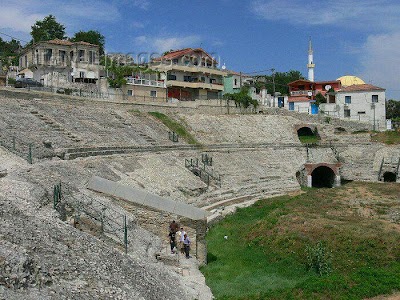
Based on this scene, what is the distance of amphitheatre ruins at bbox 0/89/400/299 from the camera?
13320 mm

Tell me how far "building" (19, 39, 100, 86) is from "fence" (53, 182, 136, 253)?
4074 cm

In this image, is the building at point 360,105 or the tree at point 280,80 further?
the tree at point 280,80

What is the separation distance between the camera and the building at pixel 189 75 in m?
64.2

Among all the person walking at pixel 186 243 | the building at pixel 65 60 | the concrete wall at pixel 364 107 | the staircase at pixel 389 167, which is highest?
the building at pixel 65 60

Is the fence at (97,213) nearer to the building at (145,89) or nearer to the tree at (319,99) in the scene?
the building at (145,89)

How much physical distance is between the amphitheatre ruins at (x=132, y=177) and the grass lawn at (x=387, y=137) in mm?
1122

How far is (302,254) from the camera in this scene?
2038 centimetres

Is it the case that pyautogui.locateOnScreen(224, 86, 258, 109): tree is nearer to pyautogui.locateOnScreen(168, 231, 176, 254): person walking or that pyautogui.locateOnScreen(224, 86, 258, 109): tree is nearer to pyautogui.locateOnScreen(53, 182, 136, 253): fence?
pyautogui.locateOnScreen(53, 182, 136, 253): fence

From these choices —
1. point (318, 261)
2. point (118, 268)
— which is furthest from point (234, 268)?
point (118, 268)

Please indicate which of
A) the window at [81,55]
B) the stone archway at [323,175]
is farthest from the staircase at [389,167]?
the window at [81,55]

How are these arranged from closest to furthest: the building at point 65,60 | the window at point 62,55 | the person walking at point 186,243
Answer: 1. the person walking at point 186,243
2. the building at point 65,60
3. the window at point 62,55

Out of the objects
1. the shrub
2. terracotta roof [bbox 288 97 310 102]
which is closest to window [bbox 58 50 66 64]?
terracotta roof [bbox 288 97 310 102]

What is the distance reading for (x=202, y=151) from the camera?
42312 millimetres

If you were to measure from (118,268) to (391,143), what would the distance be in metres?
43.2
